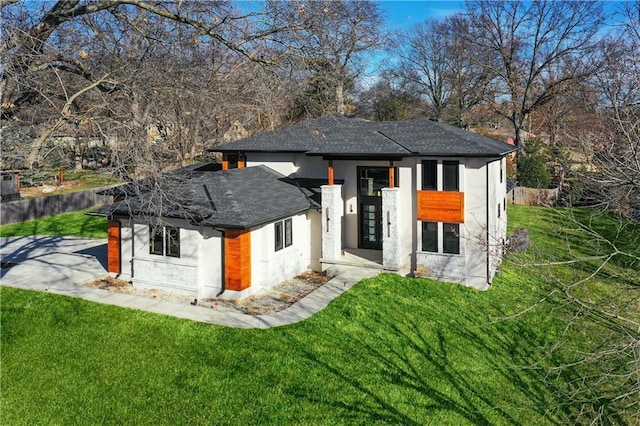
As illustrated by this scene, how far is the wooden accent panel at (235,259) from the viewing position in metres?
14.2

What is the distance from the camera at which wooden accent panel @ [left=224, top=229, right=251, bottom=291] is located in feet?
46.6

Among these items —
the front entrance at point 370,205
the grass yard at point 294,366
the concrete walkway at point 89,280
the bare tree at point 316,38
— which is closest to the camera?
the grass yard at point 294,366

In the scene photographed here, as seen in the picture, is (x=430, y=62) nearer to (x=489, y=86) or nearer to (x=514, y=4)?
(x=489, y=86)

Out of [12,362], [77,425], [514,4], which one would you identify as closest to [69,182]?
[12,362]

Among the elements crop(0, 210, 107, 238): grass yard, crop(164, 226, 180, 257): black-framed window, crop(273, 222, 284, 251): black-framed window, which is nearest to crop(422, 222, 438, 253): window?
crop(273, 222, 284, 251): black-framed window

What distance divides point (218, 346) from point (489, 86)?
39393mm

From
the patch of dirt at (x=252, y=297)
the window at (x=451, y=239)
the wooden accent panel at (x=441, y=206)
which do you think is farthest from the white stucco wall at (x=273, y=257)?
the window at (x=451, y=239)

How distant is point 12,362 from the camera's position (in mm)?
10578

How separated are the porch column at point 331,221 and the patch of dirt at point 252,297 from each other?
3.22 feet

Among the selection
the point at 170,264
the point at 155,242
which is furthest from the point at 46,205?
the point at 170,264

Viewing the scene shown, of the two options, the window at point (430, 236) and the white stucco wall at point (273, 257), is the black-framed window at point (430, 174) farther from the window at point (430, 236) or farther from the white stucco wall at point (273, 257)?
the white stucco wall at point (273, 257)

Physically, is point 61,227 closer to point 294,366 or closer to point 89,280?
point 89,280

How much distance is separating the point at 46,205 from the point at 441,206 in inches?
866

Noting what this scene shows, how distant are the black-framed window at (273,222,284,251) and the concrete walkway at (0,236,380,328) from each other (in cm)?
187
